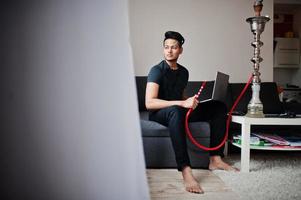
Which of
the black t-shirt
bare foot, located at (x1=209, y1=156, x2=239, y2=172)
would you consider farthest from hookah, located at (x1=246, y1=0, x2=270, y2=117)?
the black t-shirt

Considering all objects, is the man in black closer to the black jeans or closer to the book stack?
the black jeans

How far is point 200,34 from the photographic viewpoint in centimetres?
271

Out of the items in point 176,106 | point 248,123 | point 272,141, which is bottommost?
point 272,141

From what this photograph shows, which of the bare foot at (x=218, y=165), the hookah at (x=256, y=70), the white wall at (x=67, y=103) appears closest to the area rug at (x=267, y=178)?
the bare foot at (x=218, y=165)

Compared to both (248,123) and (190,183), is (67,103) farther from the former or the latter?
(248,123)

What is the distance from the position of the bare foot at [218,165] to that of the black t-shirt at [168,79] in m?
0.46

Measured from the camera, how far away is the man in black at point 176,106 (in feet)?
4.65

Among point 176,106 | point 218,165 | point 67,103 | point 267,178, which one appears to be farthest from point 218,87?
point 67,103

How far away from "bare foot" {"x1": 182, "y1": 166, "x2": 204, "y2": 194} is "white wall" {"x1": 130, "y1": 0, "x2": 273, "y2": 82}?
1.48 metres

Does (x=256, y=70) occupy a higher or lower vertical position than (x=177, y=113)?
higher

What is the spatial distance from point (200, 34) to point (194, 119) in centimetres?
131

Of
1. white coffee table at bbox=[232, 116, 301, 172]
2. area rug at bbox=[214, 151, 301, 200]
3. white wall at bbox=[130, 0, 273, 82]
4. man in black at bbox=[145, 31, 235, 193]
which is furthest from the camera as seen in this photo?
white wall at bbox=[130, 0, 273, 82]

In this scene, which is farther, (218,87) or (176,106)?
(218,87)

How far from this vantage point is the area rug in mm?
1201
